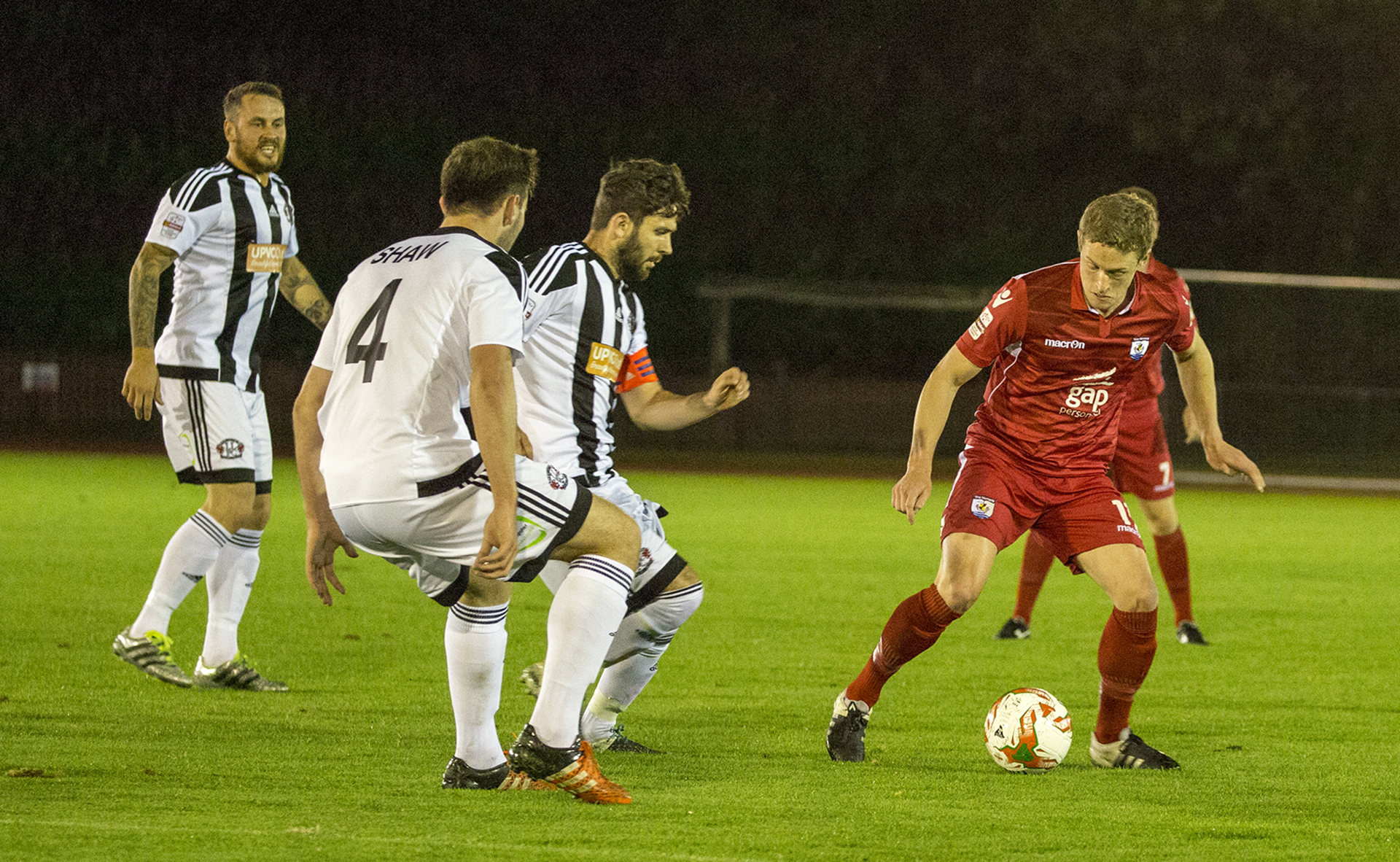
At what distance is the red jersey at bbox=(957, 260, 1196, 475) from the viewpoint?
5.03 metres

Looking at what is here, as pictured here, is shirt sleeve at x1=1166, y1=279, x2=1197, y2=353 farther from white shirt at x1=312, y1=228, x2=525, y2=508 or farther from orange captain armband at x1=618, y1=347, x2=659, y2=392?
white shirt at x1=312, y1=228, x2=525, y2=508

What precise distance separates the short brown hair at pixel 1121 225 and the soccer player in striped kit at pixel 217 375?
2912 millimetres

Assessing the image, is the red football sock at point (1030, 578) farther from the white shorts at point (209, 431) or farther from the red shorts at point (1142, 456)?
the white shorts at point (209, 431)

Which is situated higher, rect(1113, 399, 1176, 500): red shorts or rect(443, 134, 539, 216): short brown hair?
rect(443, 134, 539, 216): short brown hair

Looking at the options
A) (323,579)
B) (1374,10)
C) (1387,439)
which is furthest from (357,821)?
(1374,10)

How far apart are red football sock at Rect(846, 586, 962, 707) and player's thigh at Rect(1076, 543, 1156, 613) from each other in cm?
47

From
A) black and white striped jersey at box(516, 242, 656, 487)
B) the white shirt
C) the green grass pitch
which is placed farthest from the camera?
black and white striped jersey at box(516, 242, 656, 487)

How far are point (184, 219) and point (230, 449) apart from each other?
0.89 metres

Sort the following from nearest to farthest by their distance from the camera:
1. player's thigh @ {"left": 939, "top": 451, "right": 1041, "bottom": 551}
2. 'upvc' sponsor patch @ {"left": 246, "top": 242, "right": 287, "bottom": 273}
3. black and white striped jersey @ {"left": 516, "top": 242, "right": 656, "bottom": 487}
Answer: black and white striped jersey @ {"left": 516, "top": 242, "right": 656, "bottom": 487}, player's thigh @ {"left": 939, "top": 451, "right": 1041, "bottom": 551}, 'upvc' sponsor patch @ {"left": 246, "top": 242, "right": 287, "bottom": 273}

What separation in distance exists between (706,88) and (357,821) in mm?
34990

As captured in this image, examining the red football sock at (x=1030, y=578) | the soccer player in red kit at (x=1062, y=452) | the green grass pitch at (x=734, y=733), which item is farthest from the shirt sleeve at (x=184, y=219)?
the red football sock at (x=1030, y=578)

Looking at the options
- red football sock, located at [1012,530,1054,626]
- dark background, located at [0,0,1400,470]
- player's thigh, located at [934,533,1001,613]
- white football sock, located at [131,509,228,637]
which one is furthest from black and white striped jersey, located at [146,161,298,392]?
dark background, located at [0,0,1400,470]

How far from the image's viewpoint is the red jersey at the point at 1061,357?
503 centimetres

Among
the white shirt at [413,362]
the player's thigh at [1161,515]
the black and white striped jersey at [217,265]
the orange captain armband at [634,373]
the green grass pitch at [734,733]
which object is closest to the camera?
the green grass pitch at [734,733]
